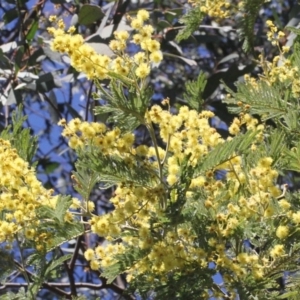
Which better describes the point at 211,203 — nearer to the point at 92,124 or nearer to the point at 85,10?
the point at 92,124

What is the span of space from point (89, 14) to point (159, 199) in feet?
5.03

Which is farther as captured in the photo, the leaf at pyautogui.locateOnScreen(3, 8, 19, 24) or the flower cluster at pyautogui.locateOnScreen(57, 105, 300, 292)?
the leaf at pyautogui.locateOnScreen(3, 8, 19, 24)

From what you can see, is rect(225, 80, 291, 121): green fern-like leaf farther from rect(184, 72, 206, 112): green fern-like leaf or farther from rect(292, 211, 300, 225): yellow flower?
rect(292, 211, 300, 225): yellow flower

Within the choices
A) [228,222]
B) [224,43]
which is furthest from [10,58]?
[228,222]

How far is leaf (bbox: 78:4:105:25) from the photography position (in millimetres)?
2982

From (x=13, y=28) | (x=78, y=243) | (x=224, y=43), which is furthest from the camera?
(x=224, y=43)

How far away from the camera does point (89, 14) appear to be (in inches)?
118

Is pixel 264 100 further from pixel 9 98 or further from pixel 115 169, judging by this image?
pixel 9 98

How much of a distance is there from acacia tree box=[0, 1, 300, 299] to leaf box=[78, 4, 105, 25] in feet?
4.26

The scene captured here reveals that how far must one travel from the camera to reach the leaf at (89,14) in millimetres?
2982

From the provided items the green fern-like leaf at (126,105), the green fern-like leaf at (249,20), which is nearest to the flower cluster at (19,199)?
the green fern-like leaf at (126,105)

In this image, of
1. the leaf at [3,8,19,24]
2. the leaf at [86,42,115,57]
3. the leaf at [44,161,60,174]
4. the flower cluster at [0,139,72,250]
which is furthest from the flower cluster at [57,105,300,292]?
the leaf at [44,161,60,174]

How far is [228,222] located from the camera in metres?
1.67

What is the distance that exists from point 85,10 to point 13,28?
3.11 ft
